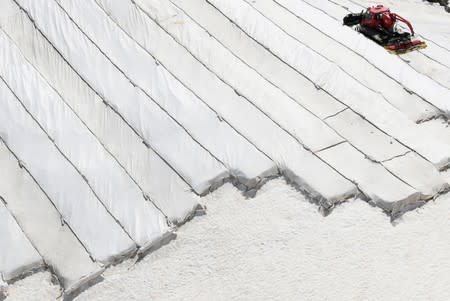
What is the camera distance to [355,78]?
22.5m

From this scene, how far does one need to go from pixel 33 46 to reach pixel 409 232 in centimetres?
1609

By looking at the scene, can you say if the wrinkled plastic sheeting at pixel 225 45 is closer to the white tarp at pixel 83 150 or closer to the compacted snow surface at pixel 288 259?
the compacted snow surface at pixel 288 259

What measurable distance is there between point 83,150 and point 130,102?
2.72 metres

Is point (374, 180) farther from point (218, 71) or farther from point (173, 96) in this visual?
point (173, 96)

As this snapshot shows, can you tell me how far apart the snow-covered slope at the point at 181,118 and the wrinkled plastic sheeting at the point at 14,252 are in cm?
4

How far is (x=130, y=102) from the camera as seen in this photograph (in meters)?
20.9

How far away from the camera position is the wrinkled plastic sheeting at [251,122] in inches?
718

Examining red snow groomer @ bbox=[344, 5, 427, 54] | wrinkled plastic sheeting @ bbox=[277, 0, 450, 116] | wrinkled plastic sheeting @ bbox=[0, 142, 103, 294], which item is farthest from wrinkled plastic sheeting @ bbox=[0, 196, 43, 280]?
red snow groomer @ bbox=[344, 5, 427, 54]

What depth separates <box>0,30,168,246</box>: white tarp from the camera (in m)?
17.3

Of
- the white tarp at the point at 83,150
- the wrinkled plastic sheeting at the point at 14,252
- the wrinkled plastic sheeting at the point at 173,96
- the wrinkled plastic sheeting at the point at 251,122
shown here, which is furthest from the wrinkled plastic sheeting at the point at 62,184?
the wrinkled plastic sheeting at the point at 251,122

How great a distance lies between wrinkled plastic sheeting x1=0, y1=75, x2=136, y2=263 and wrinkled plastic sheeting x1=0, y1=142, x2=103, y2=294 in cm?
24

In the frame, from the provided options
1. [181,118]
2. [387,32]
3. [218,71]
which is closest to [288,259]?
[181,118]

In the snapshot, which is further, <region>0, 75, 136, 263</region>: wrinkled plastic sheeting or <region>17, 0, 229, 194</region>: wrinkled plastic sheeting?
<region>17, 0, 229, 194</region>: wrinkled plastic sheeting

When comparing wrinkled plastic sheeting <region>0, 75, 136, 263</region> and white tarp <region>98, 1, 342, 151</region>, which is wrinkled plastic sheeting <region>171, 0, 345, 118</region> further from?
wrinkled plastic sheeting <region>0, 75, 136, 263</region>
